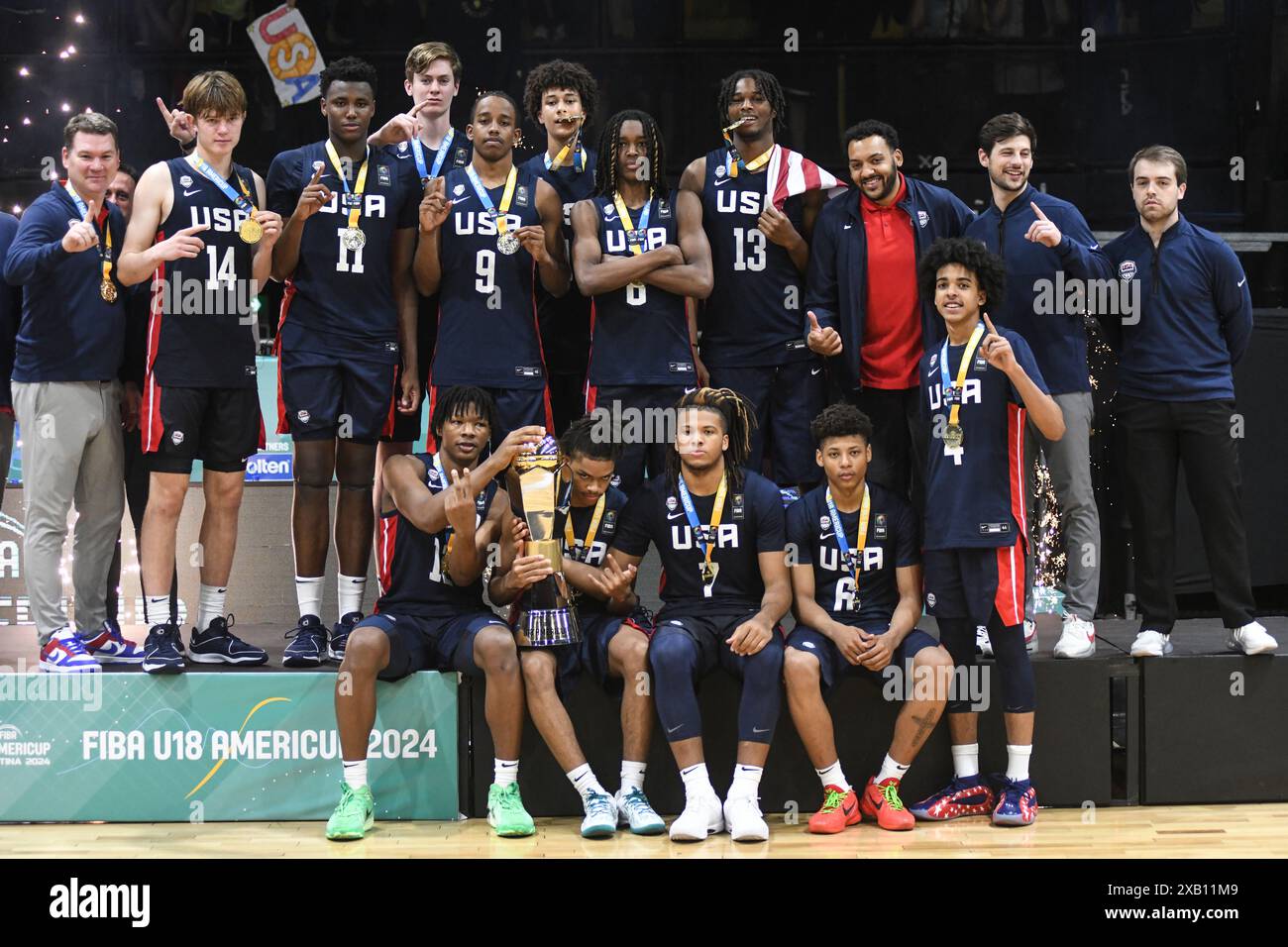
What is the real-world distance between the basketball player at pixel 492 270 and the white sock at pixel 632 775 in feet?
3.67

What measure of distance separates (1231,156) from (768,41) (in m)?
2.43

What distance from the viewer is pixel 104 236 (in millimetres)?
4703

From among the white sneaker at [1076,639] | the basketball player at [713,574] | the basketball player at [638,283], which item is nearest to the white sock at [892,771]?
the basketball player at [713,574]

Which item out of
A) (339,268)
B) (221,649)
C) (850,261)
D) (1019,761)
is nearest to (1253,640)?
(1019,761)

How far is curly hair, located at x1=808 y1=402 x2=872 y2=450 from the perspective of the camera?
4340 mm

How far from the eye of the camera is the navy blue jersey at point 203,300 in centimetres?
448

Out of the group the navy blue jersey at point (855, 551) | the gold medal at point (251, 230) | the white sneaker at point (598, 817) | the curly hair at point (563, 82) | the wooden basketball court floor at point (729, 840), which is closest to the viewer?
the wooden basketball court floor at point (729, 840)

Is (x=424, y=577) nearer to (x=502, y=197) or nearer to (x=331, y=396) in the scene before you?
(x=331, y=396)

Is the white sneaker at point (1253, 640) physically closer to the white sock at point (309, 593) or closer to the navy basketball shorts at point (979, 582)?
the navy basketball shorts at point (979, 582)

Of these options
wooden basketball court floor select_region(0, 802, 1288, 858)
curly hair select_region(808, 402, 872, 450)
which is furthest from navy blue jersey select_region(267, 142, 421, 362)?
wooden basketball court floor select_region(0, 802, 1288, 858)

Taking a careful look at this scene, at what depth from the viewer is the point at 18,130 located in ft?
24.1

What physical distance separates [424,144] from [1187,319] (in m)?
2.60

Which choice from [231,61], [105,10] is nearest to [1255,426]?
[231,61]
